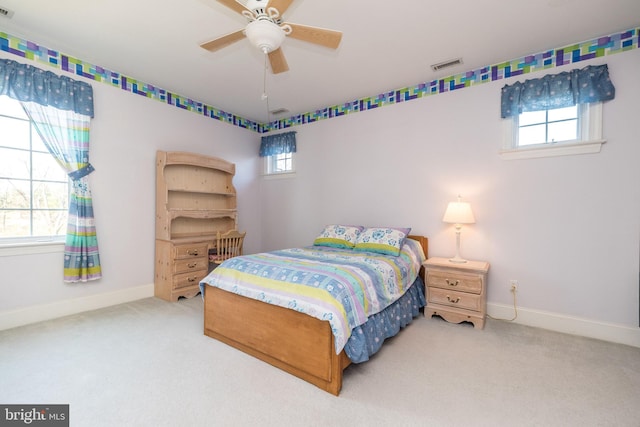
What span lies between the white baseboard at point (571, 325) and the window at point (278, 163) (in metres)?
3.49

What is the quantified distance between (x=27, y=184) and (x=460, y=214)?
4.33 meters

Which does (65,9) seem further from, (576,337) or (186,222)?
(576,337)

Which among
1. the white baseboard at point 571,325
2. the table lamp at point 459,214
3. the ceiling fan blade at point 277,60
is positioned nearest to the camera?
the ceiling fan blade at point 277,60

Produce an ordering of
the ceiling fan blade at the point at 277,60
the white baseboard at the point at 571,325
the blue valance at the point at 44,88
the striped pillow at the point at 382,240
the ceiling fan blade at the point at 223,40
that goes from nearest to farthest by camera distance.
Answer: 1. the ceiling fan blade at the point at 223,40
2. the ceiling fan blade at the point at 277,60
3. the white baseboard at the point at 571,325
4. the blue valance at the point at 44,88
5. the striped pillow at the point at 382,240

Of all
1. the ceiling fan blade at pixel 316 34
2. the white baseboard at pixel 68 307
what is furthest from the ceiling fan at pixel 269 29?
the white baseboard at pixel 68 307

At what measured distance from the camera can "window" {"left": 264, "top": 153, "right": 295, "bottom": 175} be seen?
484 centimetres

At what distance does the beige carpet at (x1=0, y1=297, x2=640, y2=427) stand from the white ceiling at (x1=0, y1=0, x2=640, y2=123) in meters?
2.69

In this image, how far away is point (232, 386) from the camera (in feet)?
5.92

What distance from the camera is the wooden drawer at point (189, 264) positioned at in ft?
11.3

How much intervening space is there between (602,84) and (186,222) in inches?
190

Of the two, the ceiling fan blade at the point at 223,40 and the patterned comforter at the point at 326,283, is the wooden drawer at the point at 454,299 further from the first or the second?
the ceiling fan blade at the point at 223,40

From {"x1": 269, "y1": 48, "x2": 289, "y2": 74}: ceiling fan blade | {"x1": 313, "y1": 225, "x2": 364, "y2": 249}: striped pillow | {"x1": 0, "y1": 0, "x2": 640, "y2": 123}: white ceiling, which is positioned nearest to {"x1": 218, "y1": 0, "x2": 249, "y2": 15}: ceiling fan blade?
{"x1": 269, "y1": 48, "x2": 289, "y2": 74}: ceiling fan blade

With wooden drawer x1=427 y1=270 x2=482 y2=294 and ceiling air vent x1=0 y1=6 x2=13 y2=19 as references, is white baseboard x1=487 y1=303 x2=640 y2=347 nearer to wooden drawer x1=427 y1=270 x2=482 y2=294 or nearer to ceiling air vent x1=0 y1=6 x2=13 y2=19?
wooden drawer x1=427 y1=270 x2=482 y2=294

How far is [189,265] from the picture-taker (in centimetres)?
355
